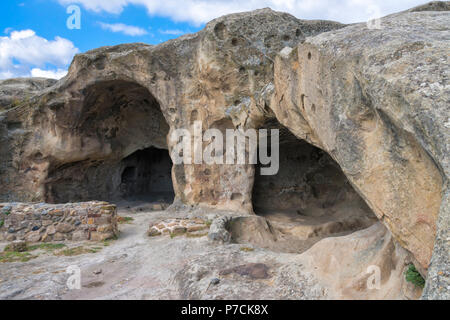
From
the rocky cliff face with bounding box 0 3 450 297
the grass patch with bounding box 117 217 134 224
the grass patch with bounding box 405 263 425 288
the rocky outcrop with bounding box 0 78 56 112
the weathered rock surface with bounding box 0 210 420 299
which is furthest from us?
the rocky outcrop with bounding box 0 78 56 112

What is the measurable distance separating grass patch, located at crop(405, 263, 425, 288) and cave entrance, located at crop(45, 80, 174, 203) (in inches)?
420

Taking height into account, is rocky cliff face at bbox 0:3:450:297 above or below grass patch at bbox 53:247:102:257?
above

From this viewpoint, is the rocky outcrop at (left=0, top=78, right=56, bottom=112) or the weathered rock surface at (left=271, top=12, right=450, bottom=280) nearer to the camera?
the weathered rock surface at (left=271, top=12, right=450, bottom=280)

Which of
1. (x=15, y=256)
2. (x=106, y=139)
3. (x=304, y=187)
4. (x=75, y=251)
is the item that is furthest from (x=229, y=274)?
(x=106, y=139)

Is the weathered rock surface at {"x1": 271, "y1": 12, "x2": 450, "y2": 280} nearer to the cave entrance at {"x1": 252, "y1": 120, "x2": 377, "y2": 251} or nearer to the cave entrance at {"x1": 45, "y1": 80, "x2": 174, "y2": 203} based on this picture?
the cave entrance at {"x1": 252, "y1": 120, "x2": 377, "y2": 251}

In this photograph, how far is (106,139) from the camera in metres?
13.3

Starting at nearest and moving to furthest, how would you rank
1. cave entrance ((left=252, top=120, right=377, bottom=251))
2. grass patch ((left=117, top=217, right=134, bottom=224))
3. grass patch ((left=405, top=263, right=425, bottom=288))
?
grass patch ((left=405, top=263, right=425, bottom=288)), grass patch ((left=117, top=217, right=134, bottom=224)), cave entrance ((left=252, top=120, right=377, bottom=251))

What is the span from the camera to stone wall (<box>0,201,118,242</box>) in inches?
255

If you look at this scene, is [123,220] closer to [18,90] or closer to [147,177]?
[147,177]

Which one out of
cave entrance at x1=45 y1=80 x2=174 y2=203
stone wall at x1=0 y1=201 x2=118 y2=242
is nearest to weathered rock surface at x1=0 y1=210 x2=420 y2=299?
stone wall at x1=0 y1=201 x2=118 y2=242

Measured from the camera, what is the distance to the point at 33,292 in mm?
4094

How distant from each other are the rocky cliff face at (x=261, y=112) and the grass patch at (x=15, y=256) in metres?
5.10

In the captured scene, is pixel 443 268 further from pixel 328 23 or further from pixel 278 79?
pixel 328 23

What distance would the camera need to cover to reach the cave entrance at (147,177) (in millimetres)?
15430
